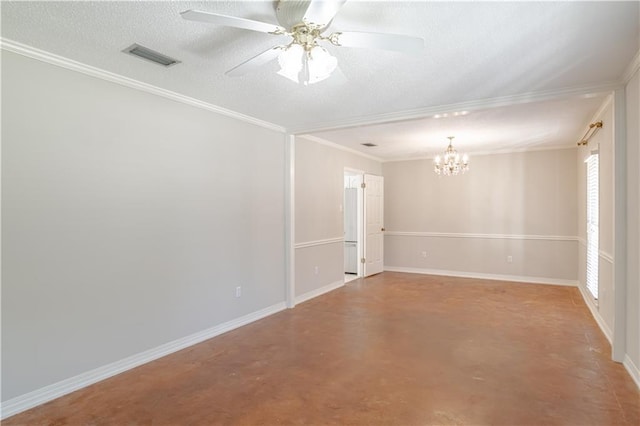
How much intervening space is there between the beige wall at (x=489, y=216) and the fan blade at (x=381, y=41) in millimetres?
5868

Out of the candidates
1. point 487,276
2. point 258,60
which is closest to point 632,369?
point 258,60

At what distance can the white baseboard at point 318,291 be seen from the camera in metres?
5.38

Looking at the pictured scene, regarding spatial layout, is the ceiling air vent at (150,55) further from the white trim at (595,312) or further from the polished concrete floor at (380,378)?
the white trim at (595,312)

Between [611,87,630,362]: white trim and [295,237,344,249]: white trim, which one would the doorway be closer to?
[295,237,344,249]: white trim

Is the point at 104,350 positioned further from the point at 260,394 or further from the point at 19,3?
the point at 19,3

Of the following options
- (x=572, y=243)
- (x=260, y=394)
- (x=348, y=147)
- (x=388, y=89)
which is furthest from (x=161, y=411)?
(x=572, y=243)

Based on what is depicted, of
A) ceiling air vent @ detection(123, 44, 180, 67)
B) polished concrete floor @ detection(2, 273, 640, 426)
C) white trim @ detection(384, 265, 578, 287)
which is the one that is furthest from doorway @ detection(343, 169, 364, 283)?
ceiling air vent @ detection(123, 44, 180, 67)

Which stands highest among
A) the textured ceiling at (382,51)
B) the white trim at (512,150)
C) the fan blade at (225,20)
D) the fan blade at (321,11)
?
the textured ceiling at (382,51)

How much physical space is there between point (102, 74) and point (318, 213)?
3.57 metres

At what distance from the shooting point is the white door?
7230 mm

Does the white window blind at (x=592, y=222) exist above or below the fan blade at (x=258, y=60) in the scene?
below

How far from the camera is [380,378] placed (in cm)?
292

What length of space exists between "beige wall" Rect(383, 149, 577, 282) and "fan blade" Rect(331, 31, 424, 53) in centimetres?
587

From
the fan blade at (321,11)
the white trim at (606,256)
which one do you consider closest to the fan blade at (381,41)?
the fan blade at (321,11)
